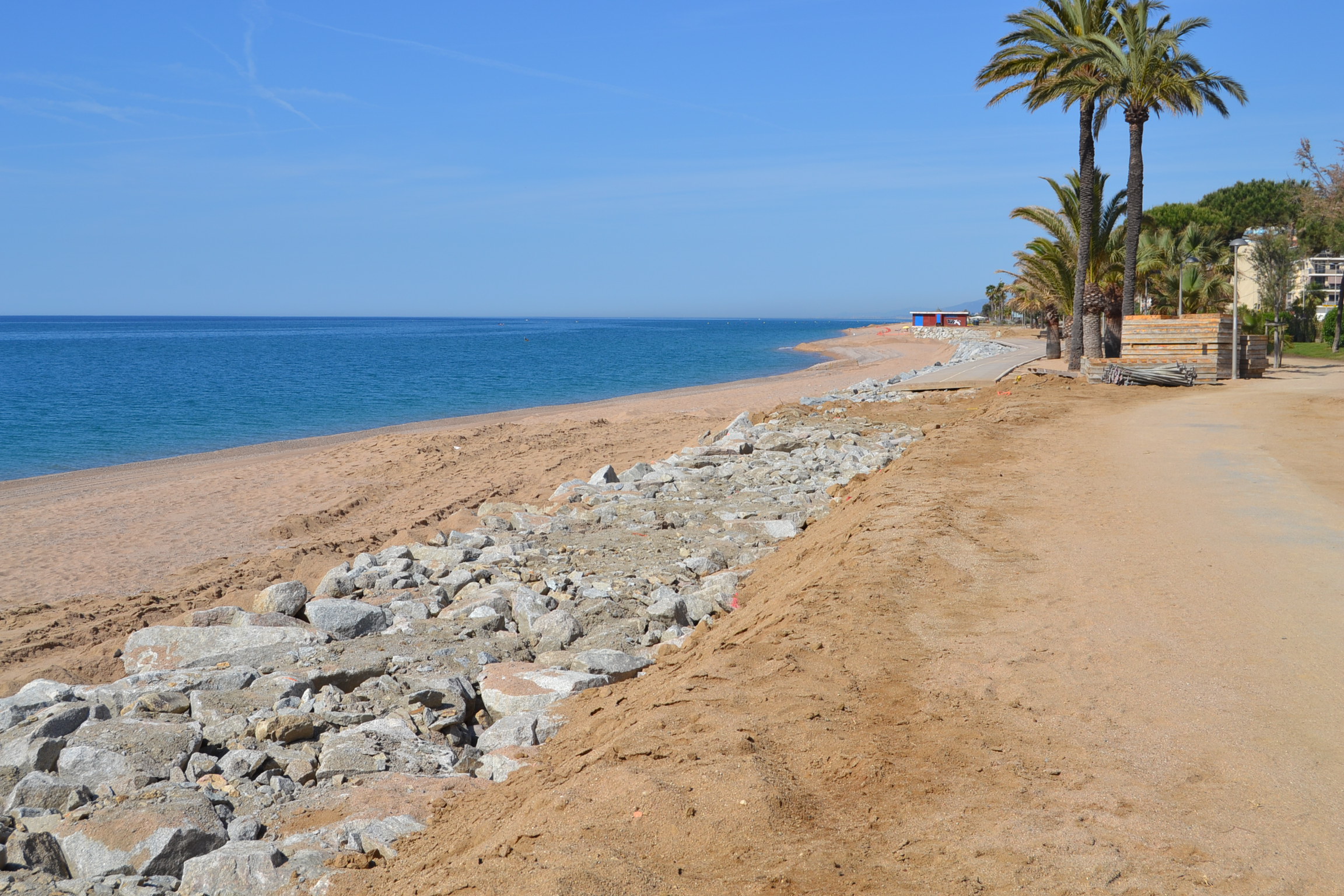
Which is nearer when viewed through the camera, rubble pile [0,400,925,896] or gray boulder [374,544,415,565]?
rubble pile [0,400,925,896]

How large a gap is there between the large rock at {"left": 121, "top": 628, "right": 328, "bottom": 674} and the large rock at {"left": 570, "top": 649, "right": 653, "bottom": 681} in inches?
89.6

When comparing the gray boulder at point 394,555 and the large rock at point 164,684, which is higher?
the gray boulder at point 394,555

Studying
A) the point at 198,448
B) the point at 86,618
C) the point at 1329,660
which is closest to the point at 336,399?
the point at 198,448

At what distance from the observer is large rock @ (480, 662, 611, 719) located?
229 inches

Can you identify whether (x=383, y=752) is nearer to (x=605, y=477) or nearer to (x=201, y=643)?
(x=201, y=643)

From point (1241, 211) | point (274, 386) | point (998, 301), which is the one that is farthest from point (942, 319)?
point (274, 386)

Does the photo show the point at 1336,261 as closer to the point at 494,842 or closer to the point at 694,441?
the point at 694,441

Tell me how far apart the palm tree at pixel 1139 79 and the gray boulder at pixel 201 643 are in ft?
84.5

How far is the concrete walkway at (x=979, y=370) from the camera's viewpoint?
2695cm

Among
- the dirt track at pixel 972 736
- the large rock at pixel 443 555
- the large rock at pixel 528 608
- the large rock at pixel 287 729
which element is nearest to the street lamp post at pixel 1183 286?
the dirt track at pixel 972 736

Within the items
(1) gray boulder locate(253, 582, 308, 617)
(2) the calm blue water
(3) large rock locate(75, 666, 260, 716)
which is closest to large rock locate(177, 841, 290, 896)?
(3) large rock locate(75, 666, 260, 716)

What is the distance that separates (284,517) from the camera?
16000mm

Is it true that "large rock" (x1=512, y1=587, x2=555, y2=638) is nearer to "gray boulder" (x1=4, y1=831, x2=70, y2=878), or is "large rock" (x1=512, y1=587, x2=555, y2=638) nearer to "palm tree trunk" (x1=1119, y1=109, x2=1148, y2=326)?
"gray boulder" (x1=4, y1=831, x2=70, y2=878)

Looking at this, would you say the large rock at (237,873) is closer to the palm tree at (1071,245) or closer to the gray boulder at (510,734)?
the gray boulder at (510,734)
